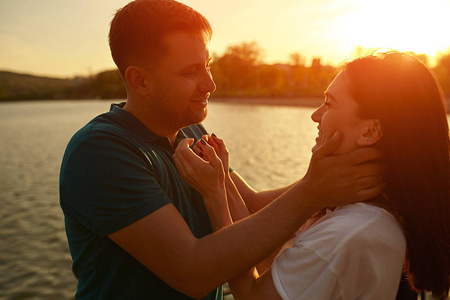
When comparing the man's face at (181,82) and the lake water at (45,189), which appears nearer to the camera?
the man's face at (181,82)

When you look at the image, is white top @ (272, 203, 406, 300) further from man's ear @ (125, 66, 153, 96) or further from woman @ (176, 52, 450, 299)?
man's ear @ (125, 66, 153, 96)

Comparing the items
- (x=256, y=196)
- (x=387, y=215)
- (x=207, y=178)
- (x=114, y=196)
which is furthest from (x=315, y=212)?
(x=256, y=196)

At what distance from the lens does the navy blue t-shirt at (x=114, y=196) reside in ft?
5.20

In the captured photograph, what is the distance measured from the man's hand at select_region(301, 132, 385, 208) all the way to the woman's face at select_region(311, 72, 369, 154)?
111mm

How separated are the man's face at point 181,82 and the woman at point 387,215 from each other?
937 mm

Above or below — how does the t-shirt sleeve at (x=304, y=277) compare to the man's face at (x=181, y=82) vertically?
below

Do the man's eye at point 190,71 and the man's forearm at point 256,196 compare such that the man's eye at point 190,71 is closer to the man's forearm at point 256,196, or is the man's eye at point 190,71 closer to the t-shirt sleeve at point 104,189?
the t-shirt sleeve at point 104,189

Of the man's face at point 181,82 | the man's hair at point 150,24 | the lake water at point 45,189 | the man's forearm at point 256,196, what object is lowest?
the lake water at point 45,189

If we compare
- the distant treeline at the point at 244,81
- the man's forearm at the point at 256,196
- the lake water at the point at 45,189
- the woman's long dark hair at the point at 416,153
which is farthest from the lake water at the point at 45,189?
the distant treeline at the point at 244,81

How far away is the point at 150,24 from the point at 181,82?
389mm

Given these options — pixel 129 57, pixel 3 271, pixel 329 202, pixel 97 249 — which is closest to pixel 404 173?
pixel 329 202

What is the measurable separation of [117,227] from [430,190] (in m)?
1.48

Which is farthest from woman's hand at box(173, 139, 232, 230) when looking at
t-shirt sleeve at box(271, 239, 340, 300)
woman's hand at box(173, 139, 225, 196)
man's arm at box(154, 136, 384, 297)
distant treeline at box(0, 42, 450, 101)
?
distant treeline at box(0, 42, 450, 101)

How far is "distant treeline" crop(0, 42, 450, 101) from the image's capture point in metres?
77.2
